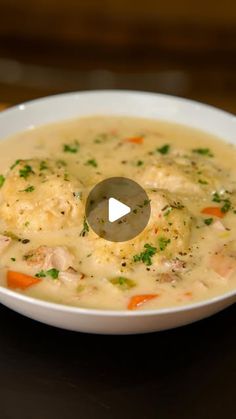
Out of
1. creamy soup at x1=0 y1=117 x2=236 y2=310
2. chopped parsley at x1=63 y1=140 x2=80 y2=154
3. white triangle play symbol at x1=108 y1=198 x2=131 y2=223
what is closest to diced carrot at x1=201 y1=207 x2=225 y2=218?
creamy soup at x1=0 y1=117 x2=236 y2=310

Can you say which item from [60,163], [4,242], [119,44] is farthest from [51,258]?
[119,44]

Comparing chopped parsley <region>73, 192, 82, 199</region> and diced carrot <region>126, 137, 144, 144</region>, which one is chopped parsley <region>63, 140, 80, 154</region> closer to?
diced carrot <region>126, 137, 144, 144</region>

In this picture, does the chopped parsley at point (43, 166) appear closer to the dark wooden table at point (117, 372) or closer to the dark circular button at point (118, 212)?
the dark circular button at point (118, 212)

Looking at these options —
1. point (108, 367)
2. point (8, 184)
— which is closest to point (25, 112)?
point (8, 184)

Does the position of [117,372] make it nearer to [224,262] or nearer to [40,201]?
[224,262]

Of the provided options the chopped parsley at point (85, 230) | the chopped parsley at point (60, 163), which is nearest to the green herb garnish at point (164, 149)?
the chopped parsley at point (60, 163)
